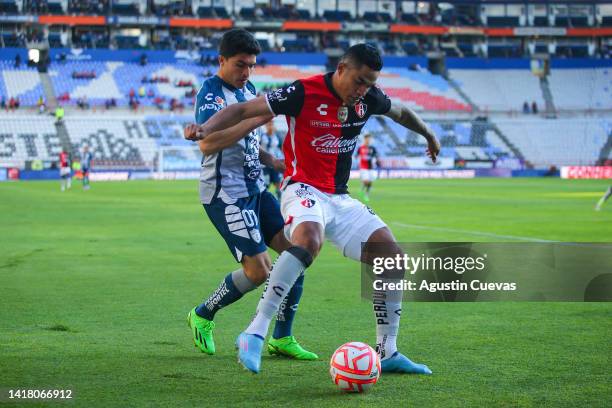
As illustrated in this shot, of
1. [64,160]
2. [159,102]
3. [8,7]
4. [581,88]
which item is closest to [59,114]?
[159,102]

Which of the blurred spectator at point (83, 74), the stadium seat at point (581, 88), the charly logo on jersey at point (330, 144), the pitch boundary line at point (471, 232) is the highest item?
the charly logo on jersey at point (330, 144)

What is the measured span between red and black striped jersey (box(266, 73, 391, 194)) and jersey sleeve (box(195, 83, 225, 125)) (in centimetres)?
65

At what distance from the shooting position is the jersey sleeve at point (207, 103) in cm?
710

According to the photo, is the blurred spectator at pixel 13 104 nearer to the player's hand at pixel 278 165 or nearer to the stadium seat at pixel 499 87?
the stadium seat at pixel 499 87

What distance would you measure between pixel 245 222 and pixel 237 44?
138cm

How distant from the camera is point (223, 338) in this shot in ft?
25.2

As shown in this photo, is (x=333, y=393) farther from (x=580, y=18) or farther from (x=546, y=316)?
(x=580, y=18)

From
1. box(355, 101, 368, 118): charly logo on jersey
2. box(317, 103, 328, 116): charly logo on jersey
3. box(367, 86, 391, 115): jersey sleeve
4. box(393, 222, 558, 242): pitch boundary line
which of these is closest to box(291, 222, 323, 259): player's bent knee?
box(317, 103, 328, 116): charly logo on jersey

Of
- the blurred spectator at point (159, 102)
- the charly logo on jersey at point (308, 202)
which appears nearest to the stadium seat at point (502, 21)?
the blurred spectator at point (159, 102)

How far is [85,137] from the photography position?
62.0 m

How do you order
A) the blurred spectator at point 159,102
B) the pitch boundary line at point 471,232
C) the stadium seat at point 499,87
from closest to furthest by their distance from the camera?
1. the pitch boundary line at point 471,232
2. the blurred spectator at point 159,102
3. the stadium seat at point 499,87

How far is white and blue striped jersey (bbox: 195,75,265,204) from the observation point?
7195 mm

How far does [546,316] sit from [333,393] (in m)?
3.73

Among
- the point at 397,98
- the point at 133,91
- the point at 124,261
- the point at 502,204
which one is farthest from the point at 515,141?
the point at 124,261
